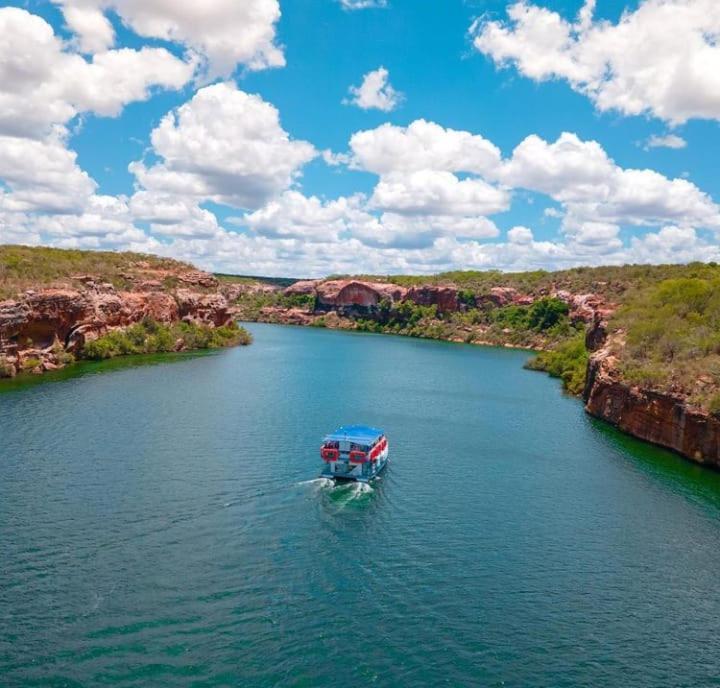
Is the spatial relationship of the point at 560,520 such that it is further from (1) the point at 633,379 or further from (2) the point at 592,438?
(1) the point at 633,379

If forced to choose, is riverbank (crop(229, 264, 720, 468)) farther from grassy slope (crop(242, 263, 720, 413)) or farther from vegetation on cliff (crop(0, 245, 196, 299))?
vegetation on cliff (crop(0, 245, 196, 299))

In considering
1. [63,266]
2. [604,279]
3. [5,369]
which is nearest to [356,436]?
[5,369]

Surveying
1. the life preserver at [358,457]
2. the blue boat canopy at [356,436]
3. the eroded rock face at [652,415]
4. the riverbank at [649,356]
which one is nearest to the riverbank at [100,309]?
the blue boat canopy at [356,436]

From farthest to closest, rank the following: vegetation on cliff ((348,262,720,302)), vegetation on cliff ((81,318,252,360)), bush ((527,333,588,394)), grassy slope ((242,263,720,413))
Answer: vegetation on cliff ((348,262,720,302)) → vegetation on cliff ((81,318,252,360)) → bush ((527,333,588,394)) → grassy slope ((242,263,720,413))

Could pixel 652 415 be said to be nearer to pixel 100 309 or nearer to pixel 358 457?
pixel 358 457

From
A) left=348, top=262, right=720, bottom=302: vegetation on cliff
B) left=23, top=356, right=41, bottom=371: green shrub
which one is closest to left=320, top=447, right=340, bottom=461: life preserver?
left=23, top=356, right=41, bottom=371: green shrub

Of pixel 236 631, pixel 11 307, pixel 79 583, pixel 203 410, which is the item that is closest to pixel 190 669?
pixel 236 631

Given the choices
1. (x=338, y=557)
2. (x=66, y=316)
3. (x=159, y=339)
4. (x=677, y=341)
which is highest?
(x=677, y=341)
